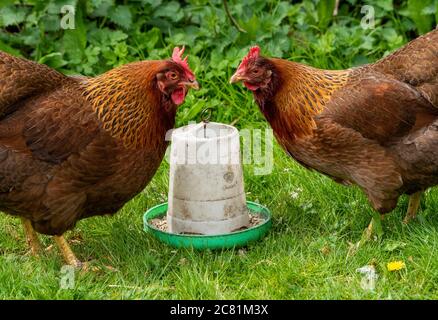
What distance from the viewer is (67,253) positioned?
428 centimetres

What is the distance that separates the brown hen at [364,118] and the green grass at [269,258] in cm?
32

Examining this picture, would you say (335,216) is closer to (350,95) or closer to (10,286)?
(350,95)

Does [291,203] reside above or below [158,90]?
below

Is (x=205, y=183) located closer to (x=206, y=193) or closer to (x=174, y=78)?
(x=206, y=193)

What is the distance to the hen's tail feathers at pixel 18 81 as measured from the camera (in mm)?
4012

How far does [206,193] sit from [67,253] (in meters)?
0.85

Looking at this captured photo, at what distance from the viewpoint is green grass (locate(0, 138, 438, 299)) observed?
3.91 meters

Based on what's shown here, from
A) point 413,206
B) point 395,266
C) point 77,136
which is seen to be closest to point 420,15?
point 413,206

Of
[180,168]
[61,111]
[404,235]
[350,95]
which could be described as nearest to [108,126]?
[61,111]

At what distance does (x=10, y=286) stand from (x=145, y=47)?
2873 millimetres

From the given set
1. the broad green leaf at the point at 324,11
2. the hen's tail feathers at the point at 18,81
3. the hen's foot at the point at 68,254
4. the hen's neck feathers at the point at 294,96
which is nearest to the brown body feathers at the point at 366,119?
the hen's neck feathers at the point at 294,96

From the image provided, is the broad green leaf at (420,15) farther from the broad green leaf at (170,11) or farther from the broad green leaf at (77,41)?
the broad green leaf at (77,41)

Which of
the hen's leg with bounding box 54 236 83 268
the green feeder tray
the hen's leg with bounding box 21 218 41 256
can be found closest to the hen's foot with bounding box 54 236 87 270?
the hen's leg with bounding box 54 236 83 268
